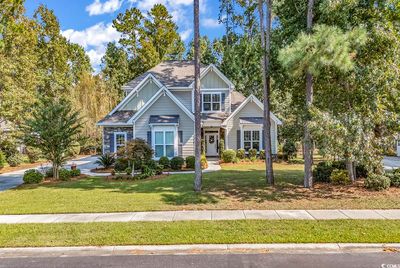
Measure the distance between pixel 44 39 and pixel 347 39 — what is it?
41.1 metres

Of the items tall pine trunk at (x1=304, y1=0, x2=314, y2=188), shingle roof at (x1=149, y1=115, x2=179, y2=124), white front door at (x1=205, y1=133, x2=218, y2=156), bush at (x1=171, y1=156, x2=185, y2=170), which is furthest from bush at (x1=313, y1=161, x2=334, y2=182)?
white front door at (x1=205, y1=133, x2=218, y2=156)

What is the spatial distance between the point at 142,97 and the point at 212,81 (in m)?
6.44

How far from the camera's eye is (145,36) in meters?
47.0

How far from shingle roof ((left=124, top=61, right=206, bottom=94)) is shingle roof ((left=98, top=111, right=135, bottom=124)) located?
241cm

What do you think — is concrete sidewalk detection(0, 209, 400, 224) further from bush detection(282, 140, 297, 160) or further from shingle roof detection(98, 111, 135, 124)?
bush detection(282, 140, 297, 160)

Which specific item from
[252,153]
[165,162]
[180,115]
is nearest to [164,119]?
[180,115]

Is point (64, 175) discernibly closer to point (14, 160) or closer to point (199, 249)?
point (14, 160)

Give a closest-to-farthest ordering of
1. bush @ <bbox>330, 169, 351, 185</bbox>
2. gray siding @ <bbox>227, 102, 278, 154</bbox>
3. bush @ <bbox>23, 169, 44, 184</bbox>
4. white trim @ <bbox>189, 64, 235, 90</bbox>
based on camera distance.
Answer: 1. bush @ <bbox>330, 169, 351, 185</bbox>
2. bush @ <bbox>23, 169, 44, 184</bbox>
3. gray siding @ <bbox>227, 102, 278, 154</bbox>
4. white trim @ <bbox>189, 64, 235, 90</bbox>

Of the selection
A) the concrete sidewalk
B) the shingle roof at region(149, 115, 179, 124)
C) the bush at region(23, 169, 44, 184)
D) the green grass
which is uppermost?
the shingle roof at region(149, 115, 179, 124)

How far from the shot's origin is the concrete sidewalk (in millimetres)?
9297

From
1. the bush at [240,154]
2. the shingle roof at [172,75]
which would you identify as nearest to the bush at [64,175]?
the shingle roof at [172,75]

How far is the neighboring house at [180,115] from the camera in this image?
23.6 meters

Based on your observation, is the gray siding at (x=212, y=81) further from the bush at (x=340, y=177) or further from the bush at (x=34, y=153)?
the bush at (x=340, y=177)

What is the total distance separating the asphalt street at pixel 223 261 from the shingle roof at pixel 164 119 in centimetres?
1669
